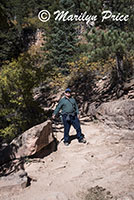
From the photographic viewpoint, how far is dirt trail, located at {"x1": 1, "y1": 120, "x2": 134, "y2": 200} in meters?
3.24

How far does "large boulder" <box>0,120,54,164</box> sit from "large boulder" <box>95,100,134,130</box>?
6.73 ft

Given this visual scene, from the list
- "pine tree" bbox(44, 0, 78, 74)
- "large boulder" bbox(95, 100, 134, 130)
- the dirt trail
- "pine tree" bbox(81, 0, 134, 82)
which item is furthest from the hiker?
"pine tree" bbox(44, 0, 78, 74)

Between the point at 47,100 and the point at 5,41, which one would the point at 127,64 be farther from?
the point at 5,41

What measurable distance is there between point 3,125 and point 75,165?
316 cm

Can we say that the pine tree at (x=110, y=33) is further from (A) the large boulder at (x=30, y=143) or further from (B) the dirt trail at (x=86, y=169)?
(A) the large boulder at (x=30, y=143)

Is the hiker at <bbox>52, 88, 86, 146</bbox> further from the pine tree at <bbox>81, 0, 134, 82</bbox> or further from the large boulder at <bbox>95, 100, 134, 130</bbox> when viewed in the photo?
the pine tree at <bbox>81, 0, 134, 82</bbox>

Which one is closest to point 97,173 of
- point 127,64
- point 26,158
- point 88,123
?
point 26,158

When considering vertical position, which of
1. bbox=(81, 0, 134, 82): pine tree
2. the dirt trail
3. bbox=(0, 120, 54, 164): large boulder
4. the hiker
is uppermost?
bbox=(81, 0, 134, 82): pine tree

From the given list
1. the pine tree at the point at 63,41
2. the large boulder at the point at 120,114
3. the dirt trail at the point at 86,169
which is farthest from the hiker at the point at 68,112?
the pine tree at the point at 63,41

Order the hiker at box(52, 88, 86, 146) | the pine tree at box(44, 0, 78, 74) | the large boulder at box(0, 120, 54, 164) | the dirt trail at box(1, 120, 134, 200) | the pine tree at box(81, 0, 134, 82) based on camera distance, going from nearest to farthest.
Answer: the dirt trail at box(1, 120, 134, 200) → the large boulder at box(0, 120, 54, 164) → the hiker at box(52, 88, 86, 146) → the pine tree at box(81, 0, 134, 82) → the pine tree at box(44, 0, 78, 74)

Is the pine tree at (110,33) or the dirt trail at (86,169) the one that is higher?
the pine tree at (110,33)

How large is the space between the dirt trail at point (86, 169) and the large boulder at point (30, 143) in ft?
1.14

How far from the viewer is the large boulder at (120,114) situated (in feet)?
18.5

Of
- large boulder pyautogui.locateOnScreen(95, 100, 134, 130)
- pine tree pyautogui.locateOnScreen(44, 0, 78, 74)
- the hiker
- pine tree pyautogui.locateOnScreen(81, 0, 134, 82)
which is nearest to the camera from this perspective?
the hiker
